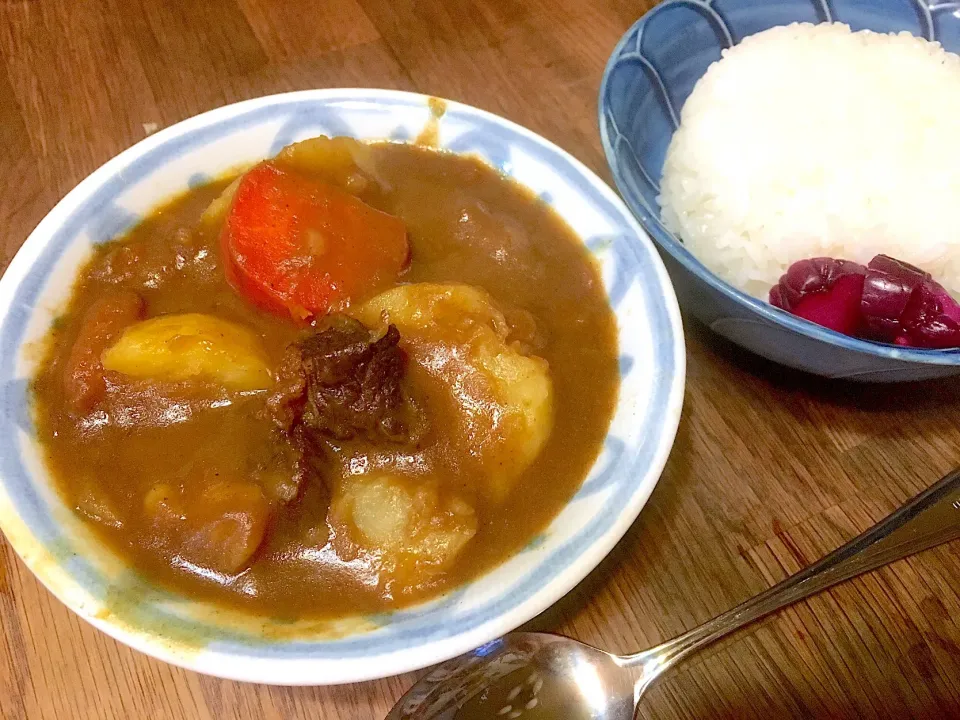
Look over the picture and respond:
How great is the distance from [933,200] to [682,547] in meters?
1.27

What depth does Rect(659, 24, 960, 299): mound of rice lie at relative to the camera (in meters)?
2.06

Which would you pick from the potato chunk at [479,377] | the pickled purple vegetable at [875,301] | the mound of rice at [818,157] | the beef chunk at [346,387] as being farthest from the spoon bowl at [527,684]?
the mound of rice at [818,157]

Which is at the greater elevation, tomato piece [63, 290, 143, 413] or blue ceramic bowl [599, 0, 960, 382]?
tomato piece [63, 290, 143, 413]

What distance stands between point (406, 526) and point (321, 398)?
0.32 metres

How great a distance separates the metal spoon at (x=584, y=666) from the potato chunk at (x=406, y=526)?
0.68ft

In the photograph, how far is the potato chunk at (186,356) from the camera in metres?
1.59

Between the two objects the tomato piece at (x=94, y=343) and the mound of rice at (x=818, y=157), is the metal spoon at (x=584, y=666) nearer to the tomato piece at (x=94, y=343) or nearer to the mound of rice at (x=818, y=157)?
the mound of rice at (x=818, y=157)

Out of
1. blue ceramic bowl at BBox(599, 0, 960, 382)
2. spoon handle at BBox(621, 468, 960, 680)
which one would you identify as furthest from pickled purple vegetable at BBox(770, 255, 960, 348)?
spoon handle at BBox(621, 468, 960, 680)

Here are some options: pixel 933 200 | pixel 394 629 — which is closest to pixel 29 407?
pixel 394 629

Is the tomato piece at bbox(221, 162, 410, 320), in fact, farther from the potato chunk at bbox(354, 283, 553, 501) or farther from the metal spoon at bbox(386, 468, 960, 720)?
the metal spoon at bbox(386, 468, 960, 720)

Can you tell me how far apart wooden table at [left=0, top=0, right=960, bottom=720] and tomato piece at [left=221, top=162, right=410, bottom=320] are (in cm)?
85

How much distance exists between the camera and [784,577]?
170cm

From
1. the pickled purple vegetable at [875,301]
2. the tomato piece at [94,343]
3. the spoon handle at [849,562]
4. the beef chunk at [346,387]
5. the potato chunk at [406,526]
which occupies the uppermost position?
the tomato piece at [94,343]

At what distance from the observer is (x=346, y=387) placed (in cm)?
147
